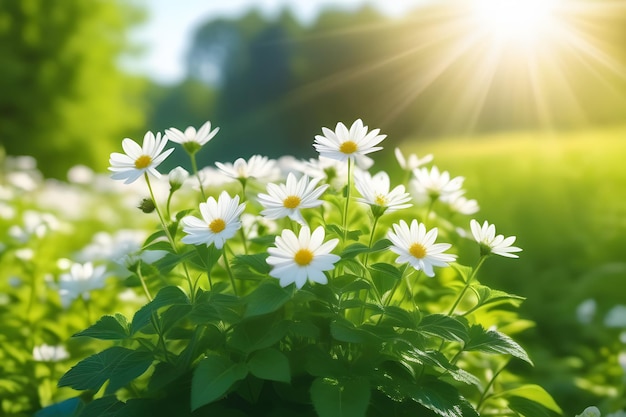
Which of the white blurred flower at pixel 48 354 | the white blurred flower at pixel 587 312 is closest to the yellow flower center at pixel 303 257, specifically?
the white blurred flower at pixel 48 354

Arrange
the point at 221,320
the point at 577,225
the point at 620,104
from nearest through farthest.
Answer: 1. the point at 221,320
2. the point at 577,225
3. the point at 620,104

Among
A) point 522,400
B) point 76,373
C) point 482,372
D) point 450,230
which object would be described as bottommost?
point 76,373

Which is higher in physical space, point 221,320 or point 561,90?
point 561,90

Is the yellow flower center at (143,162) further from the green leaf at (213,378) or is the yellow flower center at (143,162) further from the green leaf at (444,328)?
the green leaf at (444,328)

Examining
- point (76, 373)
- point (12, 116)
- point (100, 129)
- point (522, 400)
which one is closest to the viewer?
point (76, 373)

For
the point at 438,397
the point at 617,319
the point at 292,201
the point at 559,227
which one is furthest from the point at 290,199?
the point at 559,227

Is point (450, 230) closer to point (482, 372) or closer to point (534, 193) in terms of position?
point (482, 372)

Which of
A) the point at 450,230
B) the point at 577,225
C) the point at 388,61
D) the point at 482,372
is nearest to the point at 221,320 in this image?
the point at 450,230
